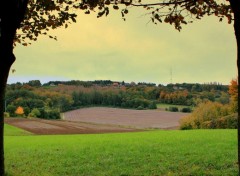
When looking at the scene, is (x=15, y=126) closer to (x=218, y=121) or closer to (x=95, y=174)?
(x=218, y=121)

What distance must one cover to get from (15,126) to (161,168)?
2463 inches

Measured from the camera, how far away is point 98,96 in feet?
383

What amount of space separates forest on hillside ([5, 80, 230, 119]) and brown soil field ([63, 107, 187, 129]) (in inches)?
176

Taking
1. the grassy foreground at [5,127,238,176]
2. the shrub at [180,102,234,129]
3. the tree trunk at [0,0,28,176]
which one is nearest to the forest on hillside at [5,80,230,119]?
the shrub at [180,102,234,129]

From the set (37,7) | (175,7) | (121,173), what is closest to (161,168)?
(121,173)

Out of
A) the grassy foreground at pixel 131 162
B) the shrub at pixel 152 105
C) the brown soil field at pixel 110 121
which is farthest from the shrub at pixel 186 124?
the grassy foreground at pixel 131 162

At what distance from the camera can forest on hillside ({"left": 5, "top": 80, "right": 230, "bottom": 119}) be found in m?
103

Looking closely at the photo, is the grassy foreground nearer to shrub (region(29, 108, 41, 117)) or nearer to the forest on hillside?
the forest on hillside

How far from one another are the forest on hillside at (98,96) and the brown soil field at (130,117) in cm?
447

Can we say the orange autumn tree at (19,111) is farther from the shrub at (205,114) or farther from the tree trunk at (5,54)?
the tree trunk at (5,54)

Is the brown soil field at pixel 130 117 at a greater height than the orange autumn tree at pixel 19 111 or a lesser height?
lesser

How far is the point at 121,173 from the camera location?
42.1 ft

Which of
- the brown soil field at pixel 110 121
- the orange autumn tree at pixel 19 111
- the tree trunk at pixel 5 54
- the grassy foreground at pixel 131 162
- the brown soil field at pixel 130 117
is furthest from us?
the orange autumn tree at pixel 19 111

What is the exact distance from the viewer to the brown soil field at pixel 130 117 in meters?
83.8
